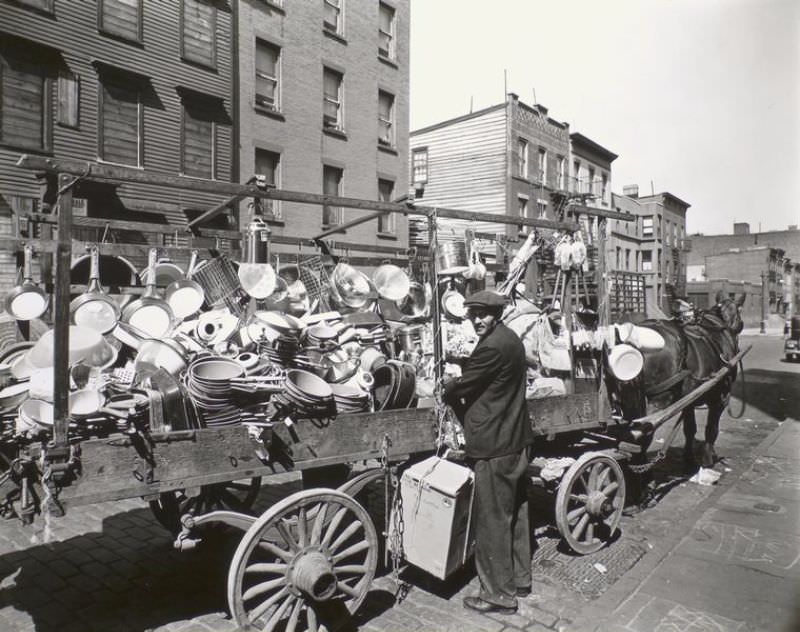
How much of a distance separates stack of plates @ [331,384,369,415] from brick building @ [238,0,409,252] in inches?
592

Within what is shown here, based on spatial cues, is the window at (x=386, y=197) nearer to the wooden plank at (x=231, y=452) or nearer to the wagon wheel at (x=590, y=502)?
the wagon wheel at (x=590, y=502)

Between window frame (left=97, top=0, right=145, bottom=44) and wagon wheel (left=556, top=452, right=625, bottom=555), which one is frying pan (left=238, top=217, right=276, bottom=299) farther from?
window frame (left=97, top=0, right=145, bottom=44)

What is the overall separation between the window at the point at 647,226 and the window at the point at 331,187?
105 feet

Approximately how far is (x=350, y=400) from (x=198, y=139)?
15.3 meters

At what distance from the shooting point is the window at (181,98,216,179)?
17031mm

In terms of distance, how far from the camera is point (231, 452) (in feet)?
11.8

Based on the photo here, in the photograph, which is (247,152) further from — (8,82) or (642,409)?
(642,409)

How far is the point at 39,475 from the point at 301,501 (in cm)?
147

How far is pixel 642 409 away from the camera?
21.5 feet

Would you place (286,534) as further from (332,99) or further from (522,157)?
(522,157)

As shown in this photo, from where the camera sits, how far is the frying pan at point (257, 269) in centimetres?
638

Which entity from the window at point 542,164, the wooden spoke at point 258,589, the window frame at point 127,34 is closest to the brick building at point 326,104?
the window frame at point 127,34

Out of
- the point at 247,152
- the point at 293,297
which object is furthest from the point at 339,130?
the point at 293,297

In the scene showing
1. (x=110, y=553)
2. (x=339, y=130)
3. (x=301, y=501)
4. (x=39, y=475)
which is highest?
(x=339, y=130)
